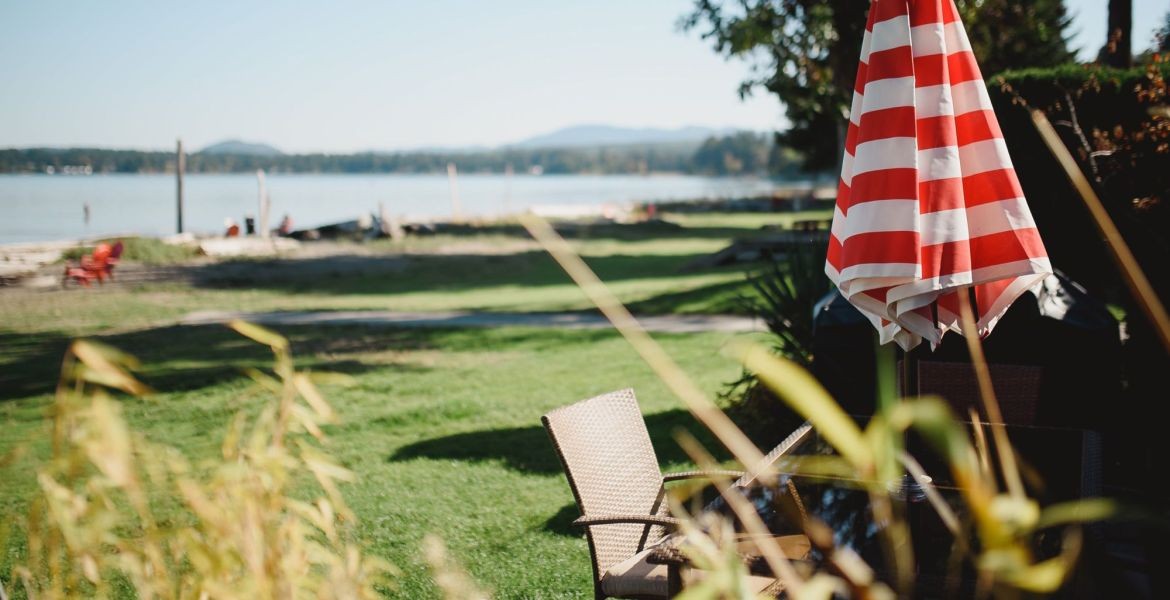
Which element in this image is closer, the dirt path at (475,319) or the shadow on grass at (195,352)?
the shadow on grass at (195,352)

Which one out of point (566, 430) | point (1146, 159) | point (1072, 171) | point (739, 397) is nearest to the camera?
point (1072, 171)

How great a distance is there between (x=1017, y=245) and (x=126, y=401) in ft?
26.8

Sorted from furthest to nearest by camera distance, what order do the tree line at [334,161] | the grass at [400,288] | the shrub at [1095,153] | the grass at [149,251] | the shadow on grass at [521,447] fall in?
1. the tree line at [334,161]
2. the grass at [149,251]
3. the grass at [400,288]
4. the shadow on grass at [521,447]
5. the shrub at [1095,153]

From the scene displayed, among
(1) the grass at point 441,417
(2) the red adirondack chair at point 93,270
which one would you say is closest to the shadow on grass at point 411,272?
(2) the red adirondack chair at point 93,270

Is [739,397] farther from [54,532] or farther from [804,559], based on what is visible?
[54,532]

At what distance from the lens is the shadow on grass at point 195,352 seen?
1012 cm

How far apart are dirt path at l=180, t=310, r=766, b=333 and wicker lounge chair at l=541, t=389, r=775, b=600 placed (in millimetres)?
7824

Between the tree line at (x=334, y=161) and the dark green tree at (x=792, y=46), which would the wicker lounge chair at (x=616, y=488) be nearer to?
the dark green tree at (x=792, y=46)

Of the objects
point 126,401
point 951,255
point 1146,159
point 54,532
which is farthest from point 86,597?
point 1146,159

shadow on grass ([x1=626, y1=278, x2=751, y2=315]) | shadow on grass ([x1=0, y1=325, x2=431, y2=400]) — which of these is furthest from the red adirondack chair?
shadow on grass ([x1=626, y1=278, x2=751, y2=315])

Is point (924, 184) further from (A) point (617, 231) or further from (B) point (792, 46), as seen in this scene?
(A) point (617, 231)

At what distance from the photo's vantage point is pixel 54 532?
1719 millimetres

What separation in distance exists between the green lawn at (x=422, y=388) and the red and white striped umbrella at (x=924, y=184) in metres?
2.05

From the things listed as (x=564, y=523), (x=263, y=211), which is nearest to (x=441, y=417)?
(x=564, y=523)
